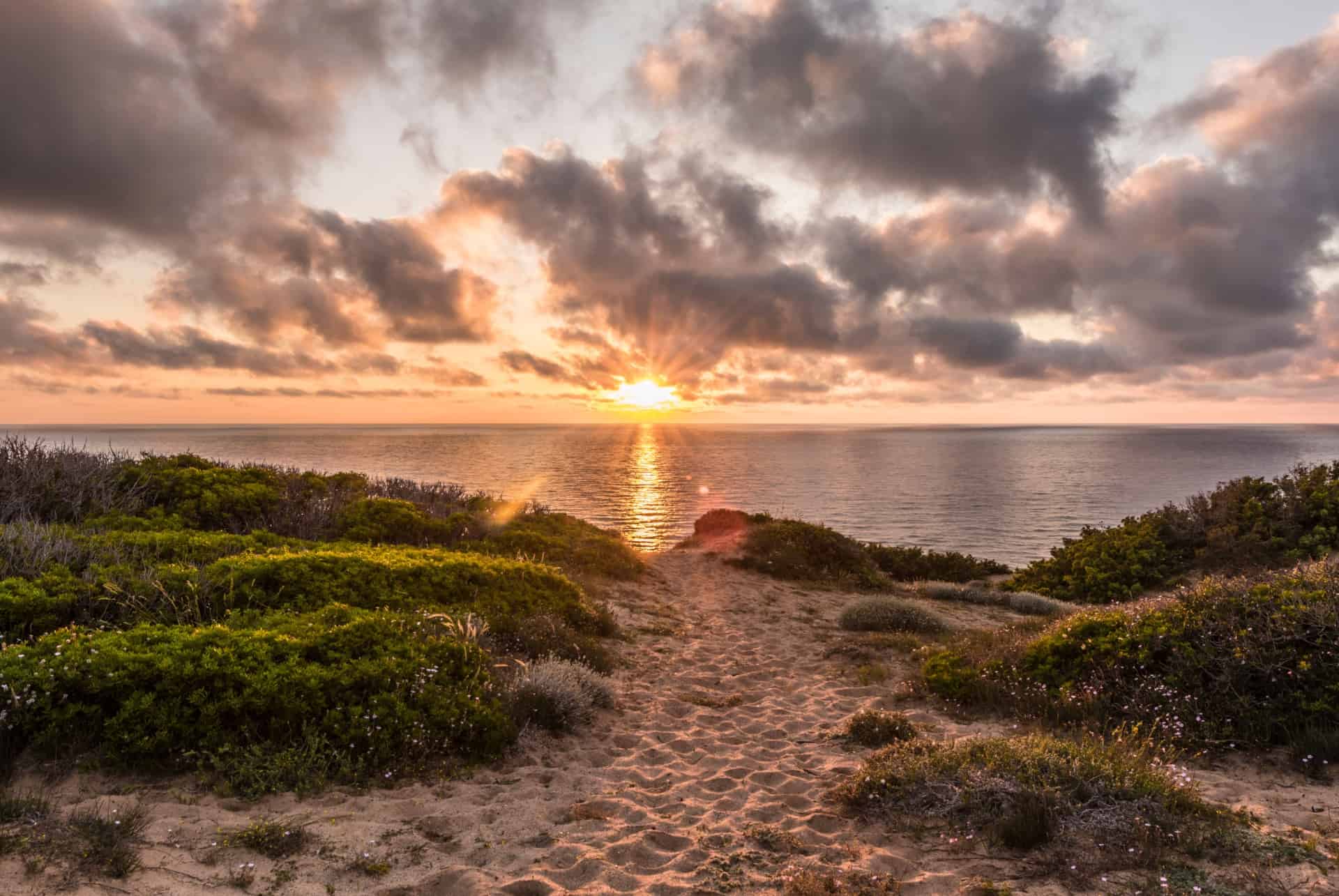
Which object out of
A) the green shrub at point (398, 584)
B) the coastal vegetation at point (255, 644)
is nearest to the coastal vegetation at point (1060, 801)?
the coastal vegetation at point (255, 644)

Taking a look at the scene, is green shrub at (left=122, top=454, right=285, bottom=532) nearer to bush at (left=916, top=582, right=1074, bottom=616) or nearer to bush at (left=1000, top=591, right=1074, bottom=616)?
bush at (left=916, top=582, right=1074, bottom=616)

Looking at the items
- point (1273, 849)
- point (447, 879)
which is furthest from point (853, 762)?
point (447, 879)

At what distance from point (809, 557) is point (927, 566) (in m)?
5.91

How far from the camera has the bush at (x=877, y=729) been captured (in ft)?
25.6

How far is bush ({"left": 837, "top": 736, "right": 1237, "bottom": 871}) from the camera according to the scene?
188 inches

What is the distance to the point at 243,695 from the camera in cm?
602

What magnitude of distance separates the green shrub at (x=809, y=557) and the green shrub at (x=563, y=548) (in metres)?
4.35

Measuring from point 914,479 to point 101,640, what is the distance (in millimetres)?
73365

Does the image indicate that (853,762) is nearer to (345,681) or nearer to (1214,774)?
(1214,774)

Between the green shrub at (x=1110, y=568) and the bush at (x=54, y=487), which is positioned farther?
the green shrub at (x=1110, y=568)

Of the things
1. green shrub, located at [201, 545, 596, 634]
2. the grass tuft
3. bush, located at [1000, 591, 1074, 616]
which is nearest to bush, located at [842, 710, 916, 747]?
green shrub, located at [201, 545, 596, 634]

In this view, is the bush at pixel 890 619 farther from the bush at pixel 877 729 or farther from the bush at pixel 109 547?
the bush at pixel 109 547

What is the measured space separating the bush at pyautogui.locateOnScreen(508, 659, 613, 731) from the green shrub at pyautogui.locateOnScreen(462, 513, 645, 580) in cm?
681

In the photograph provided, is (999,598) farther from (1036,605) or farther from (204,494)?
(204,494)
